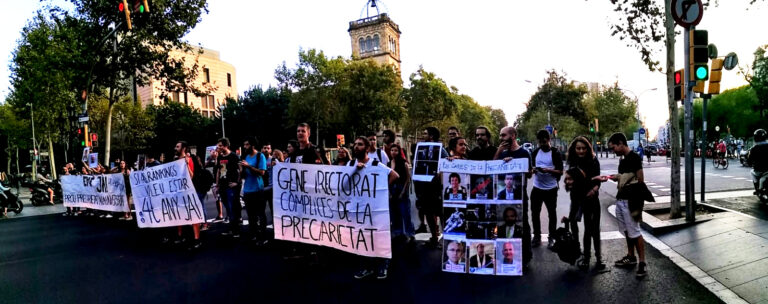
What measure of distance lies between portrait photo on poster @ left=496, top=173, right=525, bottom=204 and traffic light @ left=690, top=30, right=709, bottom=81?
4.58m

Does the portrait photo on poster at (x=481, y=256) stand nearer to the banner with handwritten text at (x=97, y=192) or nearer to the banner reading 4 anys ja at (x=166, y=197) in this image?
the banner reading 4 anys ja at (x=166, y=197)

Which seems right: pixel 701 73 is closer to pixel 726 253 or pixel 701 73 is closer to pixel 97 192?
pixel 726 253

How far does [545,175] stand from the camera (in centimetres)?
648

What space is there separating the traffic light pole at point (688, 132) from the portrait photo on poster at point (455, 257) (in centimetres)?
461

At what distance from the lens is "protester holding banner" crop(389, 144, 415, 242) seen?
6.73m

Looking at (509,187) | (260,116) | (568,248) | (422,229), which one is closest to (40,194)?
(422,229)

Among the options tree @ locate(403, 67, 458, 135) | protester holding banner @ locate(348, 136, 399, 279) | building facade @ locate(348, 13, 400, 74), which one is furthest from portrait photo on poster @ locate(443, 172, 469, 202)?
building facade @ locate(348, 13, 400, 74)

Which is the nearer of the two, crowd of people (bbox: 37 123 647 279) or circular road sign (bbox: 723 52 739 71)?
crowd of people (bbox: 37 123 647 279)

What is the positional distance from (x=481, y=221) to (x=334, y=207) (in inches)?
70.0

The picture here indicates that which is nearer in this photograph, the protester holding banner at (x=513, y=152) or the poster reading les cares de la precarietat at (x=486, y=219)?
the poster reading les cares de la precarietat at (x=486, y=219)

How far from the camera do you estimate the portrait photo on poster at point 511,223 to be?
4.93 metres

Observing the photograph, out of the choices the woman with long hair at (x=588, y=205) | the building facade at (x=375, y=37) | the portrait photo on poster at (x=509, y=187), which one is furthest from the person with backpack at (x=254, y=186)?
the building facade at (x=375, y=37)

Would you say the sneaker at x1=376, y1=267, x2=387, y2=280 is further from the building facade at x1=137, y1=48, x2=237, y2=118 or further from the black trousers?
the building facade at x1=137, y1=48, x2=237, y2=118

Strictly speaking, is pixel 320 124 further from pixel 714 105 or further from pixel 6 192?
pixel 714 105
